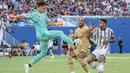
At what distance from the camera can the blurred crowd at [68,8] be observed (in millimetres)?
50406

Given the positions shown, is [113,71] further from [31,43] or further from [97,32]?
[31,43]

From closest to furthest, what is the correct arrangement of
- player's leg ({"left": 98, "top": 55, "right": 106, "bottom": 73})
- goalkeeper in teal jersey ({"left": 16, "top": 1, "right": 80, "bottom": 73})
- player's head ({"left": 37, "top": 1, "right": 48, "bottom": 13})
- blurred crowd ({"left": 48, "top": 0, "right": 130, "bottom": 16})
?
goalkeeper in teal jersey ({"left": 16, "top": 1, "right": 80, "bottom": 73}) < player's head ({"left": 37, "top": 1, "right": 48, "bottom": 13}) < player's leg ({"left": 98, "top": 55, "right": 106, "bottom": 73}) < blurred crowd ({"left": 48, "top": 0, "right": 130, "bottom": 16})

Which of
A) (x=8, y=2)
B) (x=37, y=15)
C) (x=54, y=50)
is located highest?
(x=37, y=15)

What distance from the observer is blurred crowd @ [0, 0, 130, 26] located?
165 feet

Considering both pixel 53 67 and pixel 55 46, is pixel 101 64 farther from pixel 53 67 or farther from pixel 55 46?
pixel 55 46

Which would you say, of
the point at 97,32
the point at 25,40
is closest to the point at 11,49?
the point at 25,40

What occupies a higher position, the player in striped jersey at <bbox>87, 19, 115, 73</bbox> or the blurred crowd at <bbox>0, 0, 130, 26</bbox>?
the player in striped jersey at <bbox>87, 19, 115, 73</bbox>

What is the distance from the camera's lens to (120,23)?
185 ft

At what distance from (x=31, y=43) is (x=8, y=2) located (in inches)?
179

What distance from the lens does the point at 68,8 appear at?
5503cm

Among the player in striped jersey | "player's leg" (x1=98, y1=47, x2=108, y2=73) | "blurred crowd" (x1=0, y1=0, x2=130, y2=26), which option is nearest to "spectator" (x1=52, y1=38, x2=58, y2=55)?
"blurred crowd" (x1=0, y1=0, x2=130, y2=26)

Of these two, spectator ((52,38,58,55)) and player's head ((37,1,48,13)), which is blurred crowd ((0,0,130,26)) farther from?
player's head ((37,1,48,13))

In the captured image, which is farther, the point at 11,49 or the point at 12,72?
the point at 11,49

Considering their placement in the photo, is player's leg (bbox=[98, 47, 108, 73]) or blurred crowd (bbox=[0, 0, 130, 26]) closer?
Result: player's leg (bbox=[98, 47, 108, 73])
